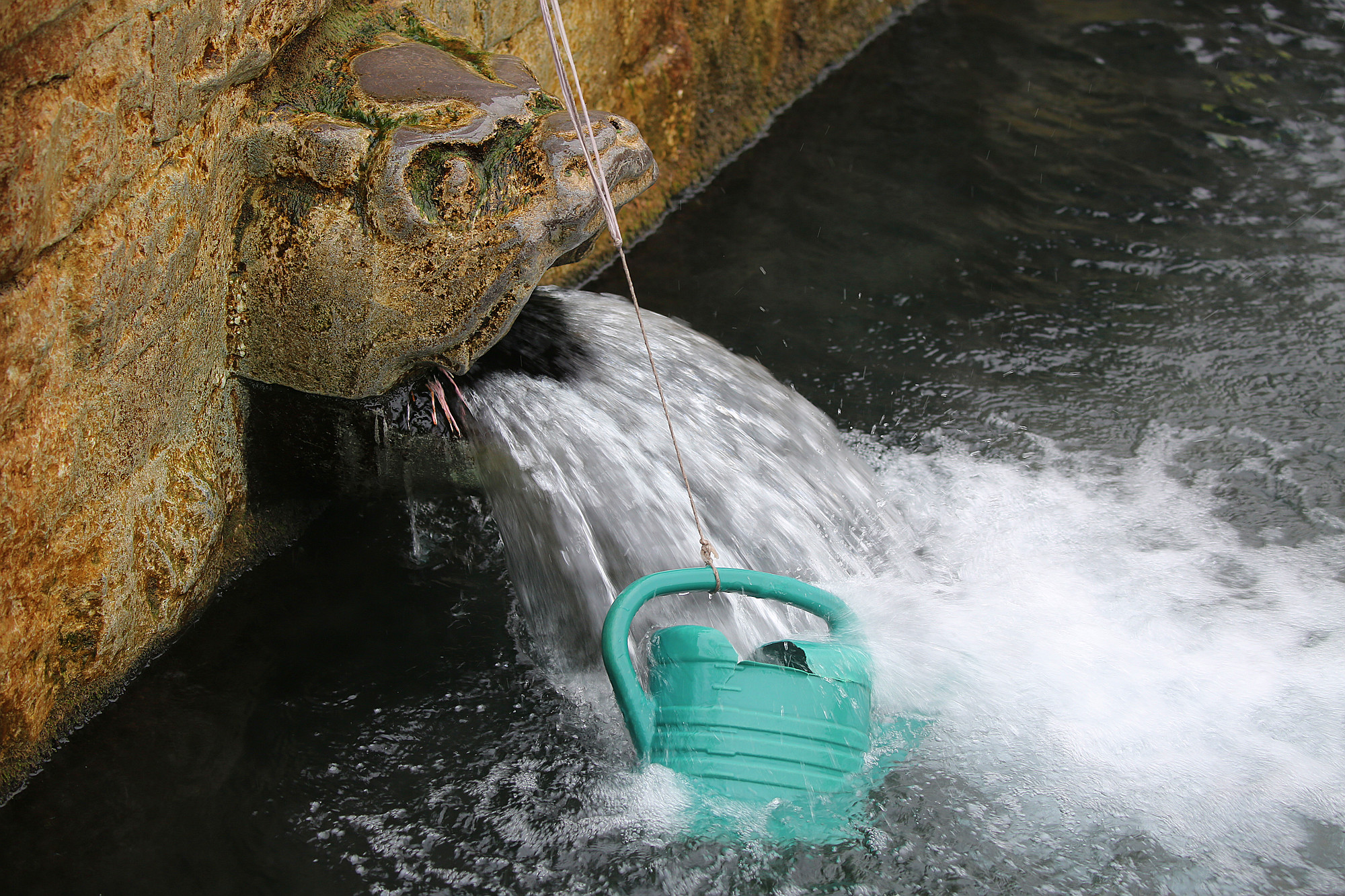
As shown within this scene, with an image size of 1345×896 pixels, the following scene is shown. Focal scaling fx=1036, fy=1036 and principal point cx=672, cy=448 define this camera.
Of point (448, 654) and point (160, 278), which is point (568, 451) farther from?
point (160, 278)

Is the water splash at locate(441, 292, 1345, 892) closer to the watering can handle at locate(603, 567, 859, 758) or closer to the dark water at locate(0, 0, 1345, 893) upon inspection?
the dark water at locate(0, 0, 1345, 893)

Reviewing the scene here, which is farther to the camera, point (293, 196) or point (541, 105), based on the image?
point (541, 105)

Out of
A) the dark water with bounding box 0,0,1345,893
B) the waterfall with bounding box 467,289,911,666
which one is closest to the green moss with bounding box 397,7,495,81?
the waterfall with bounding box 467,289,911,666

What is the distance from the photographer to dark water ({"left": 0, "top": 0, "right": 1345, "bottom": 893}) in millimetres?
2129

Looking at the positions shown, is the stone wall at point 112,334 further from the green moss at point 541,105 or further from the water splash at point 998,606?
the water splash at point 998,606

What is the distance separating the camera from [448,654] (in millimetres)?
2594

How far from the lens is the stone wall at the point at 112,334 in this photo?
1843 millimetres

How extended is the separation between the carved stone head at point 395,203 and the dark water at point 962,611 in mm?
595

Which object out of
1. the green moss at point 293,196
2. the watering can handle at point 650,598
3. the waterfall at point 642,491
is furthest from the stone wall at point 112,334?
the watering can handle at point 650,598

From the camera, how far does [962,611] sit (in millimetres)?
2686

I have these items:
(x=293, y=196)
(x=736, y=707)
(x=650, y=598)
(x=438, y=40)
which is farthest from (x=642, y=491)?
(x=438, y=40)

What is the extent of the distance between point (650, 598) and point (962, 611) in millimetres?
979

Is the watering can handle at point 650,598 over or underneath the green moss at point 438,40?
underneath

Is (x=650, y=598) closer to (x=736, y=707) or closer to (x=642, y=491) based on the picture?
(x=736, y=707)
